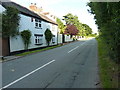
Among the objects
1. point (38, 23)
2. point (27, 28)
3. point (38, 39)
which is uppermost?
point (38, 23)

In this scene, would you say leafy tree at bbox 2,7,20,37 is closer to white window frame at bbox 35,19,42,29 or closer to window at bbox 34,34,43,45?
window at bbox 34,34,43,45

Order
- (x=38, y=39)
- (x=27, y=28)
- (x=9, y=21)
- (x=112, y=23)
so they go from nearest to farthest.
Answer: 1. (x=112, y=23)
2. (x=9, y=21)
3. (x=27, y=28)
4. (x=38, y=39)

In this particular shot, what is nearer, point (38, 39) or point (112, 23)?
point (112, 23)

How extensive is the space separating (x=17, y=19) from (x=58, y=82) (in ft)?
40.8

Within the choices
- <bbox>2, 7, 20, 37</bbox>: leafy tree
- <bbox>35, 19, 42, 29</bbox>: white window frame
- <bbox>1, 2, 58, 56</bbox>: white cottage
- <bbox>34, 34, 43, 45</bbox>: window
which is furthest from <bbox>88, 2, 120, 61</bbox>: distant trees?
<bbox>35, 19, 42, 29</bbox>: white window frame

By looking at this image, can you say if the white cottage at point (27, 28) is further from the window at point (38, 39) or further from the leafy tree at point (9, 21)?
the leafy tree at point (9, 21)

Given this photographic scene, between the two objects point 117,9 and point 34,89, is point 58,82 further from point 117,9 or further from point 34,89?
→ point 117,9

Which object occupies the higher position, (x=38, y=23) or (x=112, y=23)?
(x=38, y=23)

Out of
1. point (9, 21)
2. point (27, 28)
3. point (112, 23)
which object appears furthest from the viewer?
point (27, 28)

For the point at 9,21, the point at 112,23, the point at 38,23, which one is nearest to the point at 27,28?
the point at 38,23

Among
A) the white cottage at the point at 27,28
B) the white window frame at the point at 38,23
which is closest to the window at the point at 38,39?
the white cottage at the point at 27,28

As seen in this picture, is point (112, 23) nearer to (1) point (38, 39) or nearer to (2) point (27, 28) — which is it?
(2) point (27, 28)

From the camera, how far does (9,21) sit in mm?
14977

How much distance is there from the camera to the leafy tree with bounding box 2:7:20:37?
14523 mm
